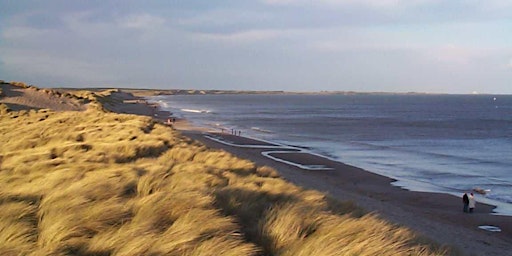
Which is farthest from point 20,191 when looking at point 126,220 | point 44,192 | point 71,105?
point 71,105

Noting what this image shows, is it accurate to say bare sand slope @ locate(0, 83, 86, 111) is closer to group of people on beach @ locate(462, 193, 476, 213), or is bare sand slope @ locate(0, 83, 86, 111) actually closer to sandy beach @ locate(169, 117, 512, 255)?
sandy beach @ locate(169, 117, 512, 255)

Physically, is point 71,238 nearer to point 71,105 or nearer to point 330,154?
point 330,154

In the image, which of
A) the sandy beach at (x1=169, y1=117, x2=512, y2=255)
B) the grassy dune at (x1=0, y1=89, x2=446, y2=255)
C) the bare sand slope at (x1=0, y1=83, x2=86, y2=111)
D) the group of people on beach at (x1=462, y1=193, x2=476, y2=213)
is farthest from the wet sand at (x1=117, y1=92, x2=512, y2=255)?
the bare sand slope at (x1=0, y1=83, x2=86, y2=111)

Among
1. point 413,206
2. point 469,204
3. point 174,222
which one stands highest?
point 174,222

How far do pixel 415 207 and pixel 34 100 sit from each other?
48.7m

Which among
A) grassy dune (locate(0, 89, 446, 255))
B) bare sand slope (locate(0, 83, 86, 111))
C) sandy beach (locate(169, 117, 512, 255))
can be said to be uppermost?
grassy dune (locate(0, 89, 446, 255))

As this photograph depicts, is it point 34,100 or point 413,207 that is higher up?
point 34,100

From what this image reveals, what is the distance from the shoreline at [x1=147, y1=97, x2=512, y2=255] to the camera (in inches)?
481

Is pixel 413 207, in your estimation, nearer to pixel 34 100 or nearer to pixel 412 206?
pixel 412 206

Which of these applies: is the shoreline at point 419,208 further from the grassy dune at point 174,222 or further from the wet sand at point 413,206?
the grassy dune at point 174,222

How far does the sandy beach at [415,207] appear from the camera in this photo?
40.2 ft

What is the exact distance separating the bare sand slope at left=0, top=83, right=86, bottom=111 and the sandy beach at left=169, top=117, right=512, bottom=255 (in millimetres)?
33846

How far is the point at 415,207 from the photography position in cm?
1730

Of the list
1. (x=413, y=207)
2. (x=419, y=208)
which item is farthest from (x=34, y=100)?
(x=419, y=208)
